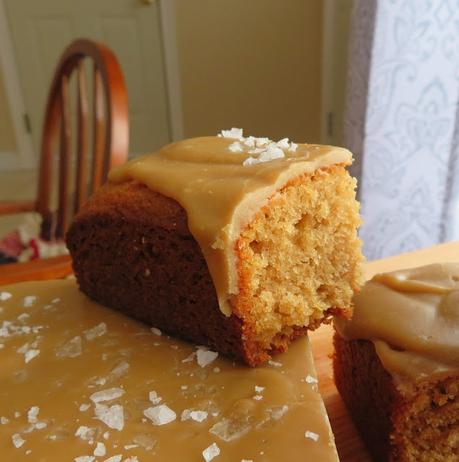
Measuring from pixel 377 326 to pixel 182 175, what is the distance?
309mm

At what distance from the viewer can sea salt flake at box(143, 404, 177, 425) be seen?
0.52m

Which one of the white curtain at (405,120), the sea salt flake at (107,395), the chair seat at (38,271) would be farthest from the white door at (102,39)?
the sea salt flake at (107,395)

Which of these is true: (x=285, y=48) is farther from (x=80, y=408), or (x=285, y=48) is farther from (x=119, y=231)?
(x=80, y=408)

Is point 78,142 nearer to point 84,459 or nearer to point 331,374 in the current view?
point 331,374

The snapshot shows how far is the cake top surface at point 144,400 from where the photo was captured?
49cm

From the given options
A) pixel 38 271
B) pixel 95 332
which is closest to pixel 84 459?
pixel 95 332

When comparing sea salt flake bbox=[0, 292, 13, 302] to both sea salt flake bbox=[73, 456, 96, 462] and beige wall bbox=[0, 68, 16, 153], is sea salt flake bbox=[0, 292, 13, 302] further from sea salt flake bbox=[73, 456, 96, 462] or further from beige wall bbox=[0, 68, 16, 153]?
beige wall bbox=[0, 68, 16, 153]

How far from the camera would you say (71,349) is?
65cm

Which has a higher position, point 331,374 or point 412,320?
point 412,320

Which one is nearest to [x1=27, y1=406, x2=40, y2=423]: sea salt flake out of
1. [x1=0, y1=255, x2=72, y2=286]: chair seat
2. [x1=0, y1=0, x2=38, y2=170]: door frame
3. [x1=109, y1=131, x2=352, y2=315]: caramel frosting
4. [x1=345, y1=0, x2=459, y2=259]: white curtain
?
[x1=109, y1=131, x2=352, y2=315]: caramel frosting

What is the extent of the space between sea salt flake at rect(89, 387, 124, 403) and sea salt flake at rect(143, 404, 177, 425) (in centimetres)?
5

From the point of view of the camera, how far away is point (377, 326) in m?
0.63

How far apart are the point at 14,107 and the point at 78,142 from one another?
2085 millimetres

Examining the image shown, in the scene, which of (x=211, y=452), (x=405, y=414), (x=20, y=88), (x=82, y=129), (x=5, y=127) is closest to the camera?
(x=211, y=452)
